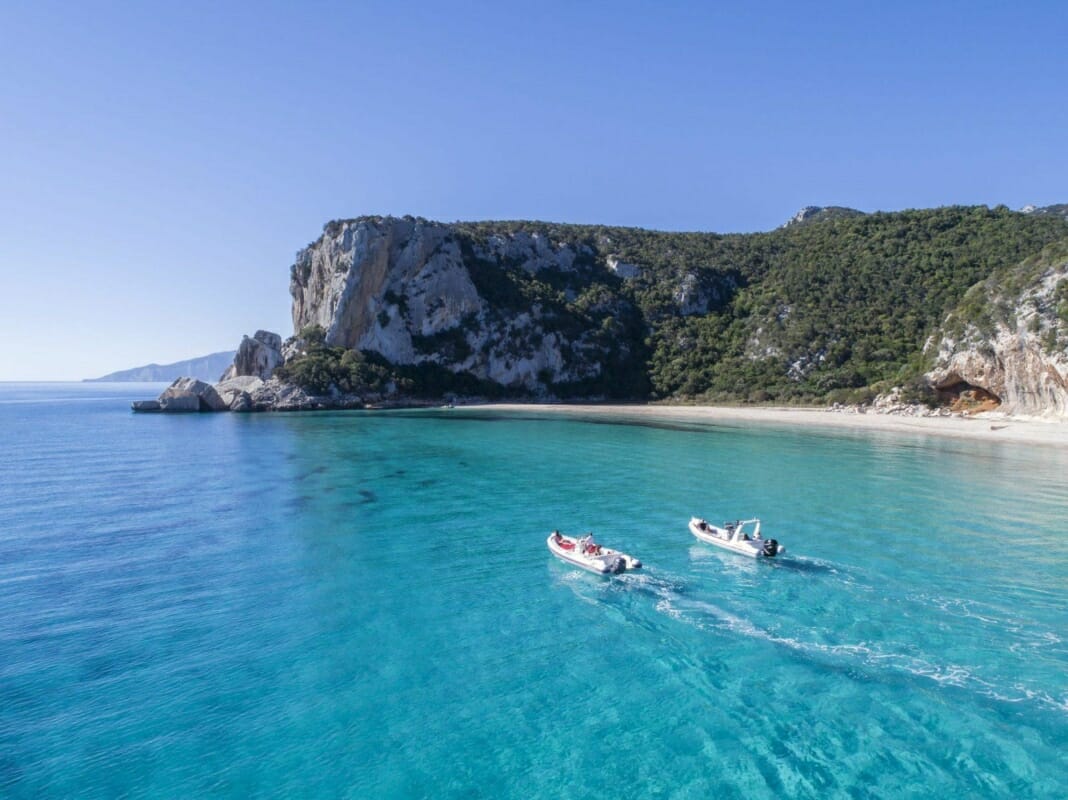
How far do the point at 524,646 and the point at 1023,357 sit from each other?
69357mm

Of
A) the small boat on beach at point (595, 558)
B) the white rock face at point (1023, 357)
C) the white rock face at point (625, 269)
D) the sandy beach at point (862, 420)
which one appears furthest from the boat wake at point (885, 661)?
the white rock face at point (625, 269)

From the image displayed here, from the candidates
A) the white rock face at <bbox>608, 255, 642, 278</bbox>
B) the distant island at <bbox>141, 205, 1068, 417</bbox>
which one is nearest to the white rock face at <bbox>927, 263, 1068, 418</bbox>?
the distant island at <bbox>141, 205, 1068, 417</bbox>

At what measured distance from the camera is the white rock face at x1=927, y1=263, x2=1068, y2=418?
58.5 m

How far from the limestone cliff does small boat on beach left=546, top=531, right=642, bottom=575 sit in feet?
194

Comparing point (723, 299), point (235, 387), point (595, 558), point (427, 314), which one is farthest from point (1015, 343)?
point (235, 387)

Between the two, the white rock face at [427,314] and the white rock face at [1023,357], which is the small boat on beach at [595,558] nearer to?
the white rock face at [1023,357]

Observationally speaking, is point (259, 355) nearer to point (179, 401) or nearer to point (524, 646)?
point (179, 401)

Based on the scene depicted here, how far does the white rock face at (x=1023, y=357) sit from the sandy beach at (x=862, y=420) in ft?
7.38

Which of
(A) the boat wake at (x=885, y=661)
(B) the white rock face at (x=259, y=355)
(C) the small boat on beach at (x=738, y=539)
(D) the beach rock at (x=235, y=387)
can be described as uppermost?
(B) the white rock face at (x=259, y=355)

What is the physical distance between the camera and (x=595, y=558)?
67.5 feet

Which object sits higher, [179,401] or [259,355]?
[259,355]

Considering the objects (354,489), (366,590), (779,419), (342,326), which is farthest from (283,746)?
(342,326)

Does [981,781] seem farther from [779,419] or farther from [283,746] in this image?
[779,419]

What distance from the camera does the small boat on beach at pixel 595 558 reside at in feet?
67.1
